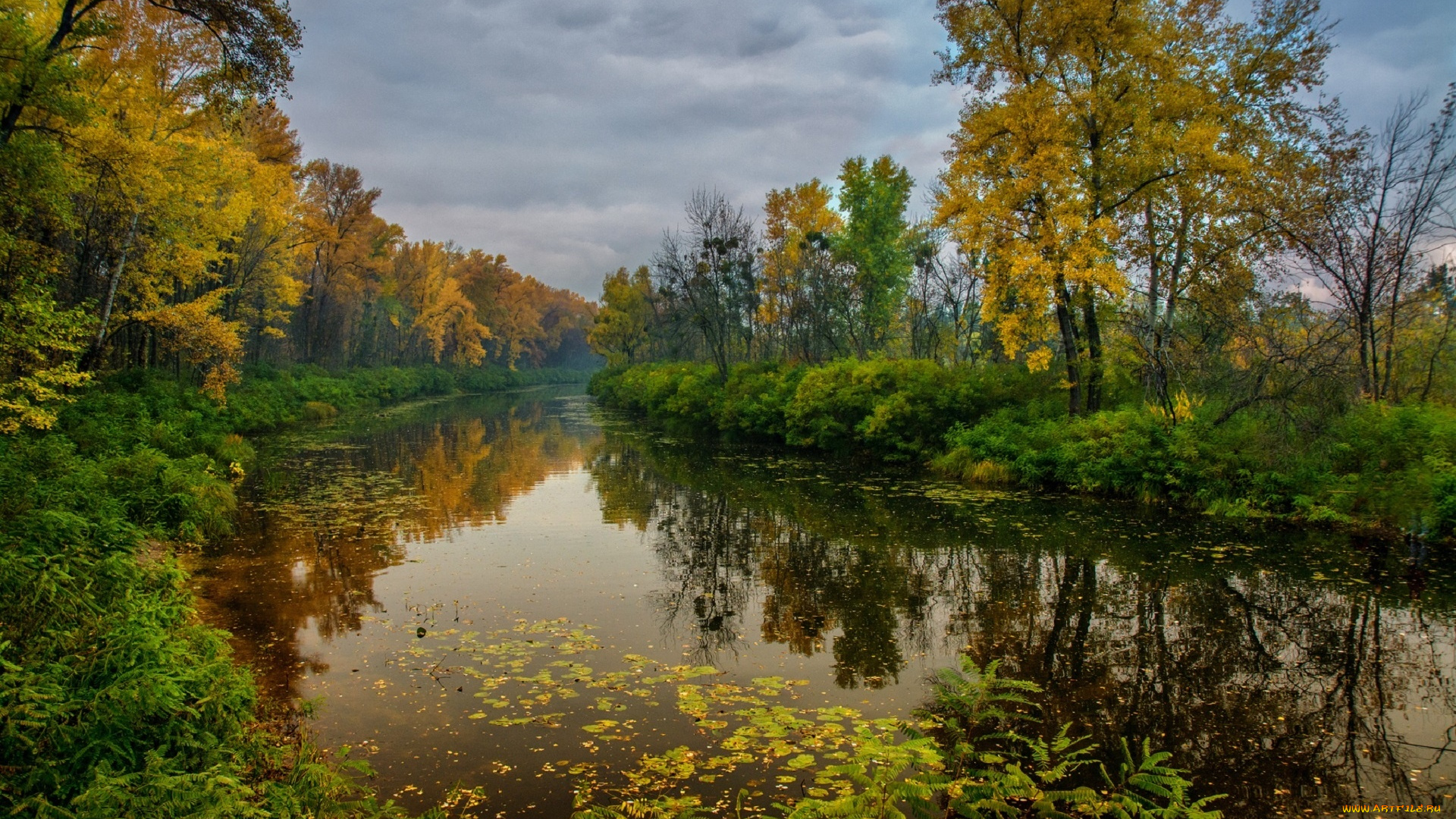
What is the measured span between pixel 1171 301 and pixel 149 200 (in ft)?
76.6

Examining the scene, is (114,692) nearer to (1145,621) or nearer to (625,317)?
(1145,621)

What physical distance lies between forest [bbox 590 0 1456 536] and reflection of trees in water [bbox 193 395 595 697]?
951 centimetres

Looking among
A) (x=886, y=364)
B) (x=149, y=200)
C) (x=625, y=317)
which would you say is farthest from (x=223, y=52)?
(x=625, y=317)

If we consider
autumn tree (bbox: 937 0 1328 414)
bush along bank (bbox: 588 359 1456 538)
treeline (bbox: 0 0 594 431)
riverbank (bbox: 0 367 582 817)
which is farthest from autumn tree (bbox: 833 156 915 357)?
riverbank (bbox: 0 367 582 817)

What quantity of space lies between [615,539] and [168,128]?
1556 centimetres

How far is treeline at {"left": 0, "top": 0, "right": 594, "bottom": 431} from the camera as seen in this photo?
9.67 meters

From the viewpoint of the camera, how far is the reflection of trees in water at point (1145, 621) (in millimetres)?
5156

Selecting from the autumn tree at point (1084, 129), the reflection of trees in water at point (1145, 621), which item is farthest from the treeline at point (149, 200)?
the autumn tree at point (1084, 129)

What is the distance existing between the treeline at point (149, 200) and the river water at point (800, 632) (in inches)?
173

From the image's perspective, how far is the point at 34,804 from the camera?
312 centimetres

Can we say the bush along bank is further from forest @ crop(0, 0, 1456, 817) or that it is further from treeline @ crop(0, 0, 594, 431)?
treeline @ crop(0, 0, 594, 431)

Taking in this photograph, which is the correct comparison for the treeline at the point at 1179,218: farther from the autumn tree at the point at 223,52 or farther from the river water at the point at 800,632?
the autumn tree at the point at 223,52

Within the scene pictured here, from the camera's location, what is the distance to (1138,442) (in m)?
13.7

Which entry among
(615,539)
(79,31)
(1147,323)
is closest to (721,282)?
(1147,323)
